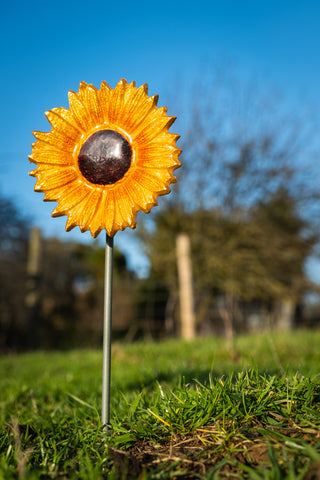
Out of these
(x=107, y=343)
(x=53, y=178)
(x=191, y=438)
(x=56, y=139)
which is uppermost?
(x=56, y=139)

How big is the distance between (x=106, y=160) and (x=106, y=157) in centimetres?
2

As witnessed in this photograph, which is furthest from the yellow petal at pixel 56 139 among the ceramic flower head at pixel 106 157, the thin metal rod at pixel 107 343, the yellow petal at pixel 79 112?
the thin metal rod at pixel 107 343

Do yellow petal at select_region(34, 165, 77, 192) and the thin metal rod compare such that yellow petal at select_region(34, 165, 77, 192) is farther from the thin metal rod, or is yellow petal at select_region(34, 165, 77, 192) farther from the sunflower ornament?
the thin metal rod

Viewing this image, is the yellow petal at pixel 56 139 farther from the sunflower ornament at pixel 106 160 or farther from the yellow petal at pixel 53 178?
the yellow petal at pixel 53 178

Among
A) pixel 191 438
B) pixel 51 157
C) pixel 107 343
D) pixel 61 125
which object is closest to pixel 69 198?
pixel 51 157

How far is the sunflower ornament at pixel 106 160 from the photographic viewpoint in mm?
2100

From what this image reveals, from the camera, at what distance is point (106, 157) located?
2119mm

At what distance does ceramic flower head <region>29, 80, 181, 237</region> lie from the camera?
6.89ft

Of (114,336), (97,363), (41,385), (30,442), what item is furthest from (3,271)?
(30,442)

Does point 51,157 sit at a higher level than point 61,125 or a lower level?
lower

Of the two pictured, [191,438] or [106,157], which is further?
[106,157]

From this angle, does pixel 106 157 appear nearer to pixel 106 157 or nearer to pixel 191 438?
pixel 106 157

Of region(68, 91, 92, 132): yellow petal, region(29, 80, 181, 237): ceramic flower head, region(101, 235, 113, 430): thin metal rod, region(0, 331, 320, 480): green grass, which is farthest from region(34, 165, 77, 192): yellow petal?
region(0, 331, 320, 480): green grass

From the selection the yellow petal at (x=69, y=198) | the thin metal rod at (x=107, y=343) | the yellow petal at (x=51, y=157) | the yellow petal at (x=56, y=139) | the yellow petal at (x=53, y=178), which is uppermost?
the yellow petal at (x=56, y=139)
